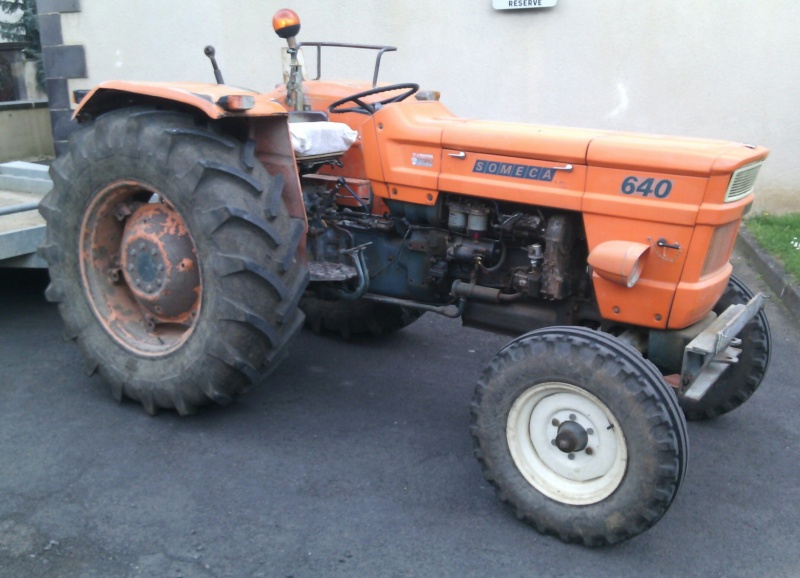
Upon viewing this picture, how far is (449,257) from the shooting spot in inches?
136

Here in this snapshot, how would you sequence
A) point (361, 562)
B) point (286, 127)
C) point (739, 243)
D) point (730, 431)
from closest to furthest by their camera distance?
point (361, 562) → point (286, 127) → point (730, 431) → point (739, 243)

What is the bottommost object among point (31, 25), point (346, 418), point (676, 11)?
point (346, 418)

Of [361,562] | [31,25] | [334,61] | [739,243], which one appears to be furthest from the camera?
[31,25]

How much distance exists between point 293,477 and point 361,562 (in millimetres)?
621

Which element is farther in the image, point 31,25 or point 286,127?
point 31,25

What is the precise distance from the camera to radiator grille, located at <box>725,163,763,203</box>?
2.79 m

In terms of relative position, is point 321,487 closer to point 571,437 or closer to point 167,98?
point 571,437

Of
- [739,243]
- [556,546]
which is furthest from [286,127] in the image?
[739,243]

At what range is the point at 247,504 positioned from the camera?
9.81ft

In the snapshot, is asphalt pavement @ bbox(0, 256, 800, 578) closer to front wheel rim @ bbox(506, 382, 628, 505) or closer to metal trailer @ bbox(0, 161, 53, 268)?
front wheel rim @ bbox(506, 382, 628, 505)

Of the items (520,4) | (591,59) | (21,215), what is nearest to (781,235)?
(591,59)

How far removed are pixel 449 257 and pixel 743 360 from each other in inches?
56.7

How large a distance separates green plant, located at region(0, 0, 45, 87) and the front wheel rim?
437 inches

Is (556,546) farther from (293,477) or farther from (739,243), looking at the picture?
(739,243)
